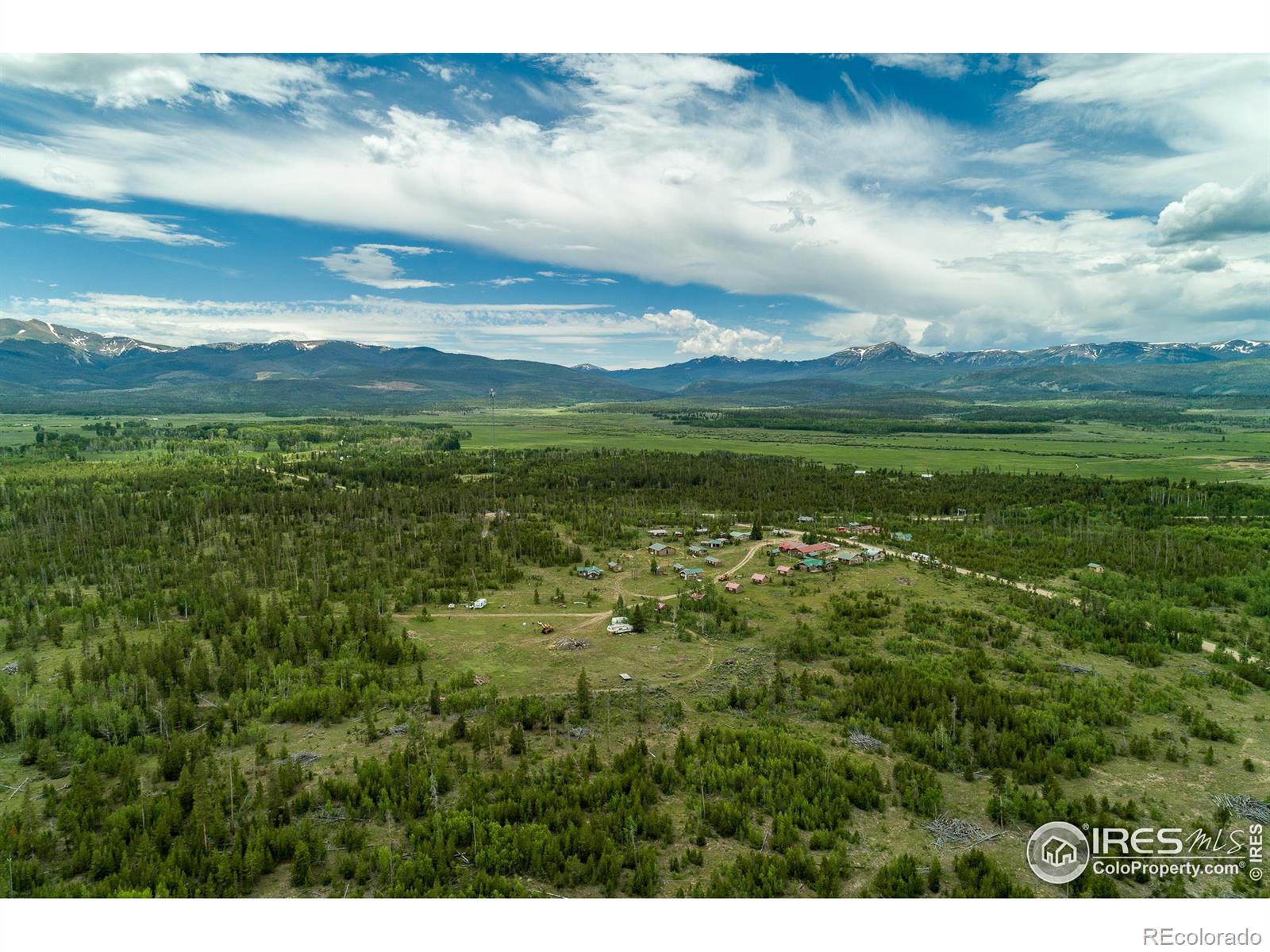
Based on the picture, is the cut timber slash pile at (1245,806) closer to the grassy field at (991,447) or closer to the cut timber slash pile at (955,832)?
the cut timber slash pile at (955,832)

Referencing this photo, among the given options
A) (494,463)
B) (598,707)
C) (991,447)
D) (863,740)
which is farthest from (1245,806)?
(991,447)

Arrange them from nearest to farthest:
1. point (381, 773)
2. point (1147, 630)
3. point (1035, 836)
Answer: point (1035, 836) < point (381, 773) < point (1147, 630)

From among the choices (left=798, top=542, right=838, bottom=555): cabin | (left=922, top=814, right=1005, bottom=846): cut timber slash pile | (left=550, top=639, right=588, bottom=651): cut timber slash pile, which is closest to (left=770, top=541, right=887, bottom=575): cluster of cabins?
(left=798, top=542, right=838, bottom=555): cabin

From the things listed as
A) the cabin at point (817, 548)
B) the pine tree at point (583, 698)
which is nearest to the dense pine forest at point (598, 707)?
the pine tree at point (583, 698)

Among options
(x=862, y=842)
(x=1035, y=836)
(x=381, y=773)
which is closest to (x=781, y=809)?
(x=862, y=842)

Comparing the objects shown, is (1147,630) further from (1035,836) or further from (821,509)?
(821,509)
